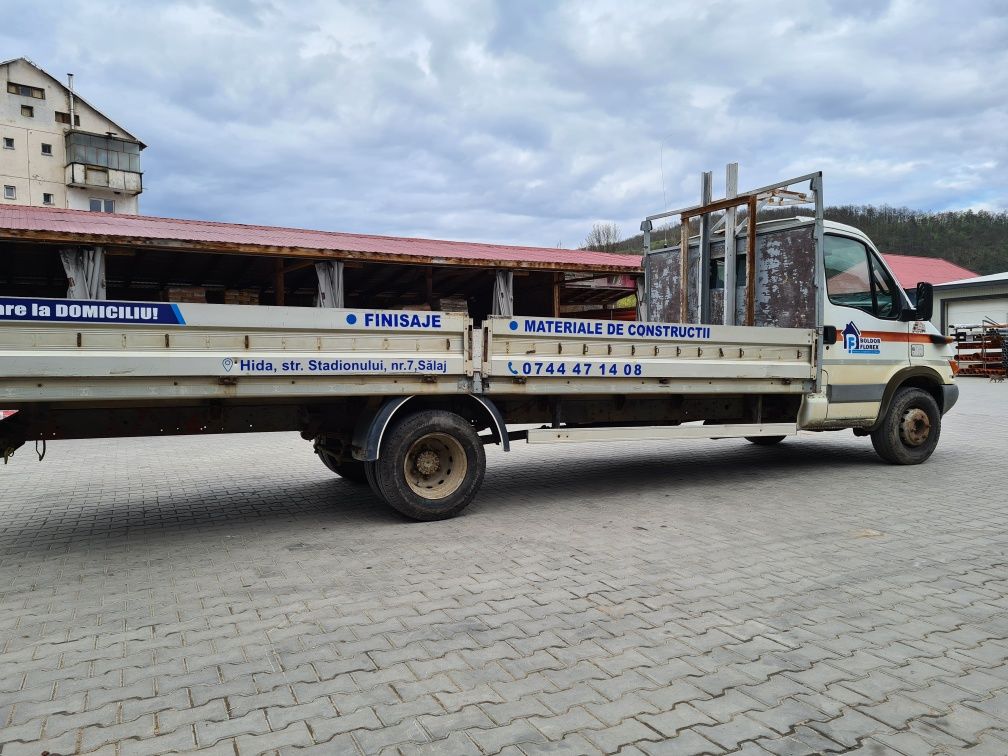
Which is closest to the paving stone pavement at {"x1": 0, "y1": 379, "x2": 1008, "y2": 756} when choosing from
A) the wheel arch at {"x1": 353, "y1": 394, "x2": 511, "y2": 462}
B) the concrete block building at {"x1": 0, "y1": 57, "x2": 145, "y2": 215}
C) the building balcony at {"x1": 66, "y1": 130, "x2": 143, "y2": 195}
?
the wheel arch at {"x1": 353, "y1": 394, "x2": 511, "y2": 462}

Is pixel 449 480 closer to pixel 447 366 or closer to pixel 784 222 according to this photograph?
pixel 447 366

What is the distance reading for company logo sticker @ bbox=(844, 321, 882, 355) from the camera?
25.0 ft

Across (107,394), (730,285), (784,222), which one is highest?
(784,222)

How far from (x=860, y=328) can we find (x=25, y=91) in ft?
162

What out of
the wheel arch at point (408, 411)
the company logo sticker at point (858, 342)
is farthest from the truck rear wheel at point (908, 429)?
the wheel arch at point (408, 411)

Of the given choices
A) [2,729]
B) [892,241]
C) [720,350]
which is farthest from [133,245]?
[892,241]

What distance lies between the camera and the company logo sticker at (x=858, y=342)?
763 centimetres

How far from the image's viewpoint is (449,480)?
19.2 feet

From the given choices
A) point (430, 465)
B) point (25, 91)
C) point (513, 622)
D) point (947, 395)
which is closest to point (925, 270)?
point (947, 395)

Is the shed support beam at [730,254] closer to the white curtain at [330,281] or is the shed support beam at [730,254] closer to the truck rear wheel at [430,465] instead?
the truck rear wheel at [430,465]

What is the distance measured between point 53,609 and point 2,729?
142 cm

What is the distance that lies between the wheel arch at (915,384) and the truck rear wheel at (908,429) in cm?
9

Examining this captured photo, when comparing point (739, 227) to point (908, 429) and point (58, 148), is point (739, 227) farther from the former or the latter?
point (58, 148)

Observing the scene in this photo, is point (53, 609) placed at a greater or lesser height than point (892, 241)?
lesser
